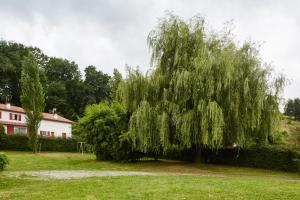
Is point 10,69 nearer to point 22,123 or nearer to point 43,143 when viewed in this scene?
point 22,123

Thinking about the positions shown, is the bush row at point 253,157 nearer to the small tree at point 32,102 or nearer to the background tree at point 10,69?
the small tree at point 32,102

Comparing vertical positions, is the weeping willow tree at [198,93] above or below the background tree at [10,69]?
below

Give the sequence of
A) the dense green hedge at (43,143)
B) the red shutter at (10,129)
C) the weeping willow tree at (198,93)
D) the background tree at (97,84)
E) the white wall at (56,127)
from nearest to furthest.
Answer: the weeping willow tree at (198,93) → the dense green hedge at (43,143) → the red shutter at (10,129) → the white wall at (56,127) → the background tree at (97,84)

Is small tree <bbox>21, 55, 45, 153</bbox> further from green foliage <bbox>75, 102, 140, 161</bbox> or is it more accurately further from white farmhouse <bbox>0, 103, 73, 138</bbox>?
green foliage <bbox>75, 102, 140, 161</bbox>

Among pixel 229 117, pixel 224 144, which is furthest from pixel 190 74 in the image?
pixel 224 144

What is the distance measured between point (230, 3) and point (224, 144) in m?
13.2

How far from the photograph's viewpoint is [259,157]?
29062 millimetres

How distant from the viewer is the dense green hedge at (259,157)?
27433 mm

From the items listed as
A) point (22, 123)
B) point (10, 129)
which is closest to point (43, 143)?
point (10, 129)

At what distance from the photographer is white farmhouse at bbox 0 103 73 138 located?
56.9 metres

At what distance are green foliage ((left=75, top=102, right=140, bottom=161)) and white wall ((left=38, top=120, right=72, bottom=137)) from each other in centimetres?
3171

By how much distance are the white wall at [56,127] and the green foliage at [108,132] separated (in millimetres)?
31710

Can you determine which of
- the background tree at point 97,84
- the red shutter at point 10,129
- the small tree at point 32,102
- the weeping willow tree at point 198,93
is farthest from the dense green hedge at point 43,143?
the background tree at point 97,84

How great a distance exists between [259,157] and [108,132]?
11.3 m
